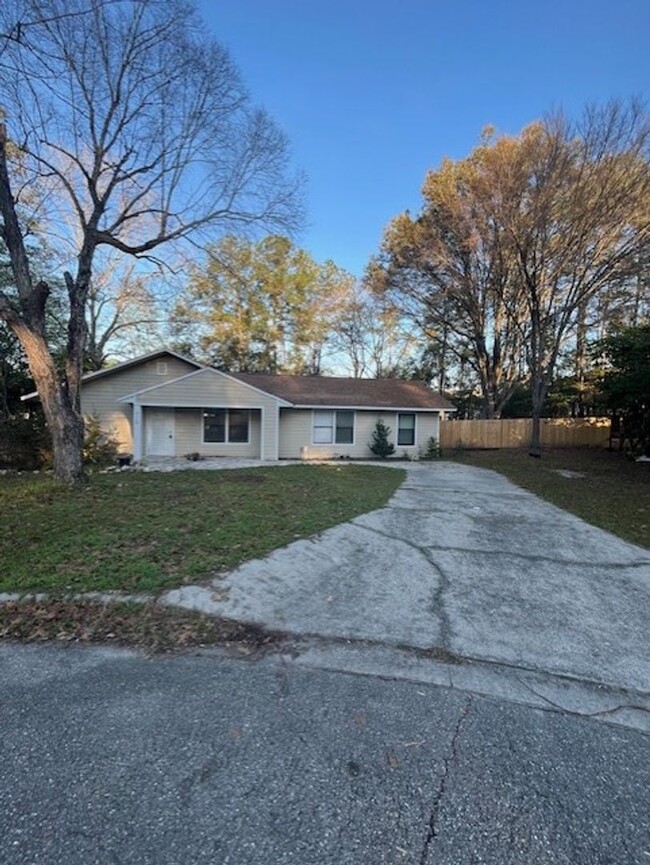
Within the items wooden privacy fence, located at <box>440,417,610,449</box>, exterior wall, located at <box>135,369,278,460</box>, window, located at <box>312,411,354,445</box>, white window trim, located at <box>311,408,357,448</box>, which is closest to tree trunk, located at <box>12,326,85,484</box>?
exterior wall, located at <box>135,369,278,460</box>

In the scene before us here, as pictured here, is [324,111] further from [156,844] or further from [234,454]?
[156,844]

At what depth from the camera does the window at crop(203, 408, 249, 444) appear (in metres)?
16.9

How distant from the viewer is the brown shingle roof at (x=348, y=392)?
59.2 feet

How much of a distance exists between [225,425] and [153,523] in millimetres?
10946

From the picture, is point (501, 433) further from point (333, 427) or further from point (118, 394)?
point (118, 394)

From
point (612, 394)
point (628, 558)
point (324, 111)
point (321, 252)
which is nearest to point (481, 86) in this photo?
point (324, 111)

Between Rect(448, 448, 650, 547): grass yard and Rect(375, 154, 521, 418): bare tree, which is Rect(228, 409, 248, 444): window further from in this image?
Rect(375, 154, 521, 418): bare tree

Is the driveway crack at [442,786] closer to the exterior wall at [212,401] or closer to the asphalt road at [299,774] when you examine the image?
the asphalt road at [299,774]

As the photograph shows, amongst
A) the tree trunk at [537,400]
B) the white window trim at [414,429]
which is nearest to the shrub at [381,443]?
the white window trim at [414,429]

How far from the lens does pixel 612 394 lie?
15031 millimetres

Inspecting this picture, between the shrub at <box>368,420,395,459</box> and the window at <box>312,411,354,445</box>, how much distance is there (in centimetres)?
89

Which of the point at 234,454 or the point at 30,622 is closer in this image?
the point at 30,622

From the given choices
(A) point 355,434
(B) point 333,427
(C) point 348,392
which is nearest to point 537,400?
(A) point 355,434

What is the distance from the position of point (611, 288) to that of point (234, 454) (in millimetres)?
17820
